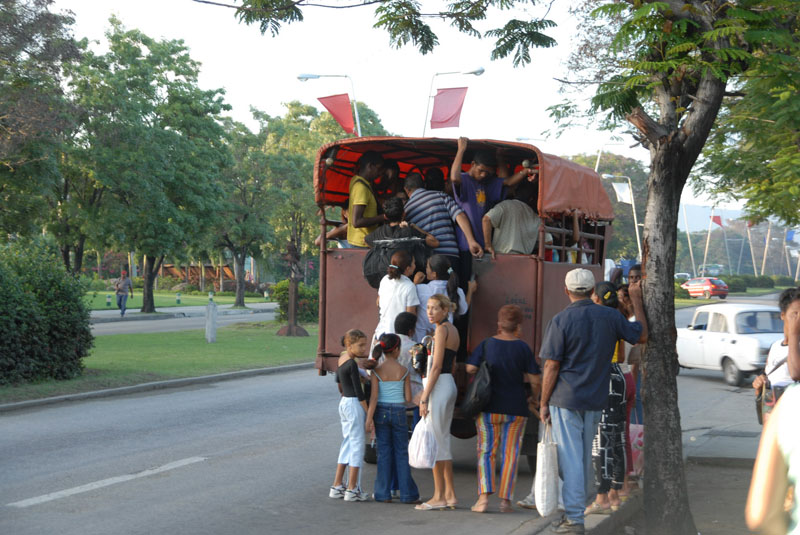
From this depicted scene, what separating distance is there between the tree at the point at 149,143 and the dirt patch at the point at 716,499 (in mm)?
29188

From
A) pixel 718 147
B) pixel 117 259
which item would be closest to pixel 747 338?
pixel 718 147

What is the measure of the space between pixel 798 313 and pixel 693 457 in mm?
4120

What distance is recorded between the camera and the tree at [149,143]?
34.2 m

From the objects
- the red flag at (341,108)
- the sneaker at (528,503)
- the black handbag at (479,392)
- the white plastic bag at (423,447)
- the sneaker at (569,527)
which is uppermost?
the red flag at (341,108)

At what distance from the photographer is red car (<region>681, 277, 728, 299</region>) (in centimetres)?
6450

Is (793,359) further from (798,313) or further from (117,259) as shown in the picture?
(117,259)

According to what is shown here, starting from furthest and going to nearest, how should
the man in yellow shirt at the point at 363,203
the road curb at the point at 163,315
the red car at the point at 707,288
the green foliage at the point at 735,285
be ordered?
the green foliage at the point at 735,285
the red car at the point at 707,288
the road curb at the point at 163,315
the man in yellow shirt at the point at 363,203

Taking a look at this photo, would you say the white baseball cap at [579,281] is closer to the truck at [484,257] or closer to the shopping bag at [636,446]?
the truck at [484,257]

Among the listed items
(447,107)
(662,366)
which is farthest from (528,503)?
(447,107)

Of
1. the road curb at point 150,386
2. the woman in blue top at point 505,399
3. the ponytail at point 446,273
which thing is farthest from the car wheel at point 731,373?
the woman in blue top at point 505,399

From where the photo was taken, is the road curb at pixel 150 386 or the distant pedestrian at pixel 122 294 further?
the distant pedestrian at pixel 122 294

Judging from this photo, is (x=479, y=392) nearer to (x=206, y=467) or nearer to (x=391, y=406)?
(x=391, y=406)

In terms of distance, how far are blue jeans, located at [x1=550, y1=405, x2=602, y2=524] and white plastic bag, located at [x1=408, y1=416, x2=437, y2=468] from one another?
1.10 m

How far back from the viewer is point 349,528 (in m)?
6.71
